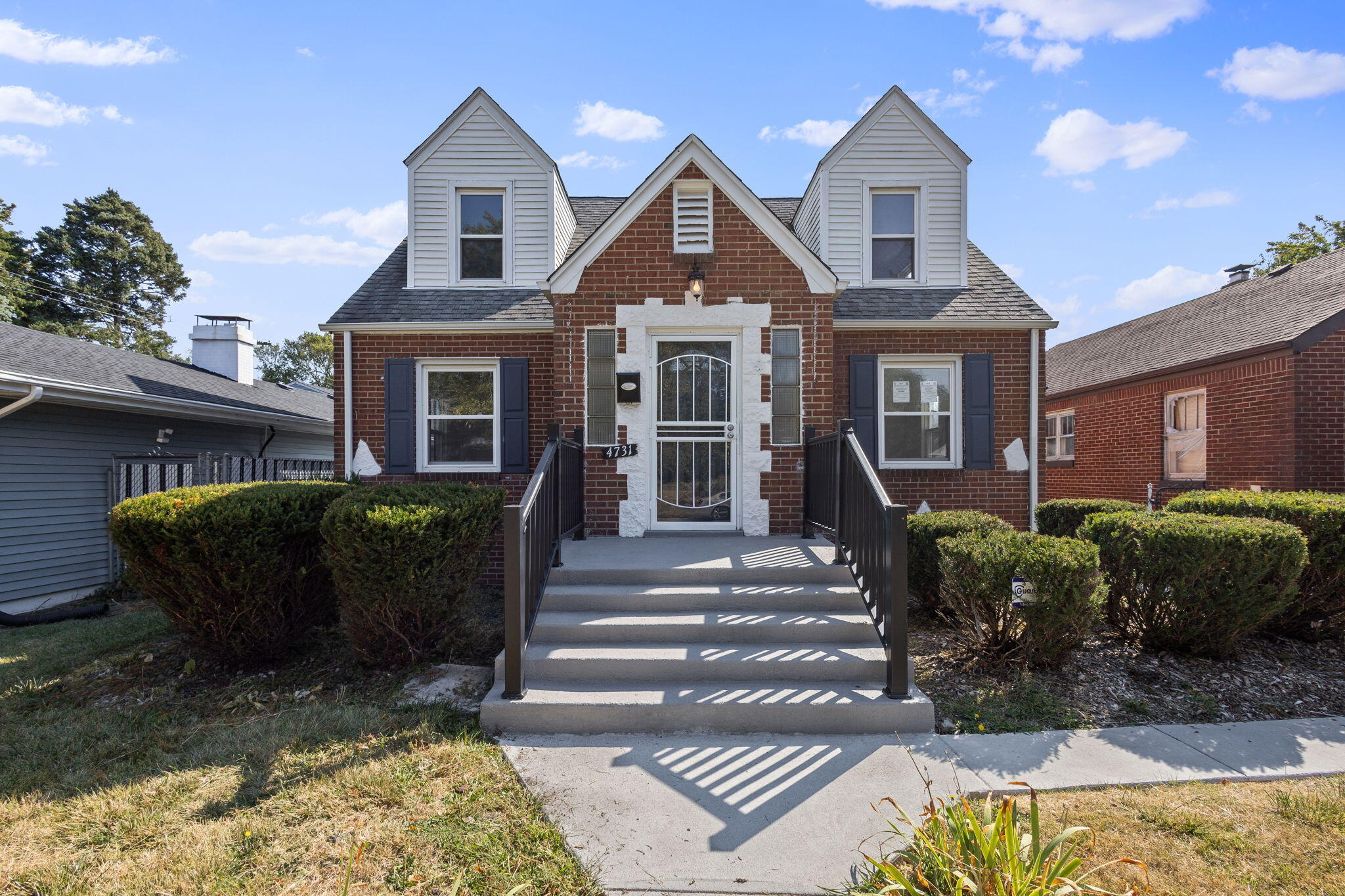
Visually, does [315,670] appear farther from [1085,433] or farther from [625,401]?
[1085,433]

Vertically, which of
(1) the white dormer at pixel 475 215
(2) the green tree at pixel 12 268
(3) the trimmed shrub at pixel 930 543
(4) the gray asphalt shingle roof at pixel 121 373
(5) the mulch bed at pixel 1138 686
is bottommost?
(5) the mulch bed at pixel 1138 686

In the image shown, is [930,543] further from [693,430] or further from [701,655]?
[693,430]

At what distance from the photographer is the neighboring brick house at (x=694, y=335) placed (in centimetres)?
691

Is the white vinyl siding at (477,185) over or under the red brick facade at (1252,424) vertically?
over

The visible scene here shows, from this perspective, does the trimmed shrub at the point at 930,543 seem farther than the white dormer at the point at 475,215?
No

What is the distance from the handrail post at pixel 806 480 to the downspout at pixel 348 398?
5463 millimetres

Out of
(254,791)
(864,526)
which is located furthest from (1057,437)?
(254,791)

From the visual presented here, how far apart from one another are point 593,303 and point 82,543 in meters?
7.31

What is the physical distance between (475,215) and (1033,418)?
760 centimetres

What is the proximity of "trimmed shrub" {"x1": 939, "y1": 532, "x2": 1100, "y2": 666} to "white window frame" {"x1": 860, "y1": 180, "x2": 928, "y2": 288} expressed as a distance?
472 centimetres

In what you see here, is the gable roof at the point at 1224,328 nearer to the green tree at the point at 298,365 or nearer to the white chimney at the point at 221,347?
the white chimney at the point at 221,347

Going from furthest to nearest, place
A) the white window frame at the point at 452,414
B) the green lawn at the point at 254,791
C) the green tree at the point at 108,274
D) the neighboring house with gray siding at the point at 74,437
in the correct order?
the green tree at the point at 108,274
the white window frame at the point at 452,414
the neighboring house with gray siding at the point at 74,437
the green lawn at the point at 254,791

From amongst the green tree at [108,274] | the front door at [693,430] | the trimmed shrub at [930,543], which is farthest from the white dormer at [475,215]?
the green tree at [108,274]

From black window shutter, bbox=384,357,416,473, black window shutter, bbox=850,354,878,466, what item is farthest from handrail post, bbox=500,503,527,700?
black window shutter, bbox=850,354,878,466
